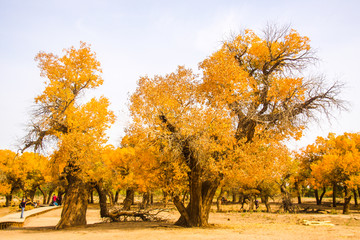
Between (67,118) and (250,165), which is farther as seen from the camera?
(67,118)

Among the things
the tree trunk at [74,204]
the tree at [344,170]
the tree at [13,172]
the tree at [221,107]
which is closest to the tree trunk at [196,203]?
the tree at [221,107]

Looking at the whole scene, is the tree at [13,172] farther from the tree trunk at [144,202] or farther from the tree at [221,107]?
the tree at [221,107]

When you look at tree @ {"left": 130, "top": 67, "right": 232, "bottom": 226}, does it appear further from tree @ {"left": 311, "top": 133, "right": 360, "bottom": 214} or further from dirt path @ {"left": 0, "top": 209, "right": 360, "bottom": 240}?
tree @ {"left": 311, "top": 133, "right": 360, "bottom": 214}

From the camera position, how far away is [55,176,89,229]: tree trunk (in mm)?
15164

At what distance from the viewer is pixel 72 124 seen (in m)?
15.4

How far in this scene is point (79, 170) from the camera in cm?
1519

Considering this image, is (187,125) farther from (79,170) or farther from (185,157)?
(79,170)

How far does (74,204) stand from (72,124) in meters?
4.63

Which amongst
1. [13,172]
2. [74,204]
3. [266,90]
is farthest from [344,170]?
[13,172]

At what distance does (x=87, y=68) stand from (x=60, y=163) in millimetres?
5982

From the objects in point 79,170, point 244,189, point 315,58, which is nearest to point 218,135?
point 315,58

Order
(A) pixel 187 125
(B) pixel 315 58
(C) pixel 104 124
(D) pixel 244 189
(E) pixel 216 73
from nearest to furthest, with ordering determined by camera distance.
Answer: (A) pixel 187 125, (E) pixel 216 73, (B) pixel 315 58, (C) pixel 104 124, (D) pixel 244 189

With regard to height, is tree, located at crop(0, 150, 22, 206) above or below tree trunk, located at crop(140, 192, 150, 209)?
above

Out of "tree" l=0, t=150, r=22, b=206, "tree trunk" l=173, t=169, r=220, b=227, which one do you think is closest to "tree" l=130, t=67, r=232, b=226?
"tree trunk" l=173, t=169, r=220, b=227
